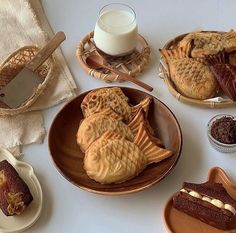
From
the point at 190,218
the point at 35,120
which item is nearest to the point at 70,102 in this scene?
the point at 35,120

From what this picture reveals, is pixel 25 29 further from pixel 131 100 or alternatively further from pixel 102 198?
pixel 102 198

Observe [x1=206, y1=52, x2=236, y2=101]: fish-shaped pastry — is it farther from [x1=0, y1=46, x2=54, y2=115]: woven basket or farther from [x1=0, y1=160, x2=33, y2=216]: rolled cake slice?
[x1=0, y1=160, x2=33, y2=216]: rolled cake slice

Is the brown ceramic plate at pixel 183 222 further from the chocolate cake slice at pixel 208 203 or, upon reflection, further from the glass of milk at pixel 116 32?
the glass of milk at pixel 116 32

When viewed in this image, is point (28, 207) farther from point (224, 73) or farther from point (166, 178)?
point (224, 73)

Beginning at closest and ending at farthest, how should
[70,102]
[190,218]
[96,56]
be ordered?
1. [190,218]
2. [70,102]
3. [96,56]

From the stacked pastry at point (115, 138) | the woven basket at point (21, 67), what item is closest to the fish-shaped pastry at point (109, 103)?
the stacked pastry at point (115, 138)

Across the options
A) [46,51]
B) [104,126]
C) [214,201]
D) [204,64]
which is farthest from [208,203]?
[46,51]
